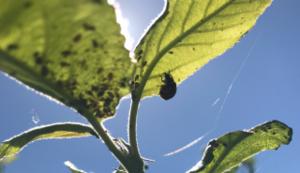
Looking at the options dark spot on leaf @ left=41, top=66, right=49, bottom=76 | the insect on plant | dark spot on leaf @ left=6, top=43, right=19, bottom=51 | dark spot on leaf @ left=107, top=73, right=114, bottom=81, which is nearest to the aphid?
the insect on plant

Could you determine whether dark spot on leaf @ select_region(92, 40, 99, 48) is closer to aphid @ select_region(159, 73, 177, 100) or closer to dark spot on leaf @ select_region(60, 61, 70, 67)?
dark spot on leaf @ select_region(60, 61, 70, 67)

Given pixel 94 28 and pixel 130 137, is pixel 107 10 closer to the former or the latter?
pixel 94 28

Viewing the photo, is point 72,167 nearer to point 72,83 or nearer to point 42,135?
point 42,135

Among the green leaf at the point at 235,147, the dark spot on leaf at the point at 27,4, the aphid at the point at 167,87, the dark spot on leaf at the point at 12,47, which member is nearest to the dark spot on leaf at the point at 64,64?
the dark spot on leaf at the point at 12,47

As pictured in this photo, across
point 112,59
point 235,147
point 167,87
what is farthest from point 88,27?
point 235,147

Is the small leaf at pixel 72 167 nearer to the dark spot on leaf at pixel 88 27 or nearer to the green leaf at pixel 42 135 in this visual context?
the green leaf at pixel 42 135

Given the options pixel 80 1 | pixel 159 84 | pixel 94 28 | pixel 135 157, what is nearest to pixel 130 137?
pixel 135 157
